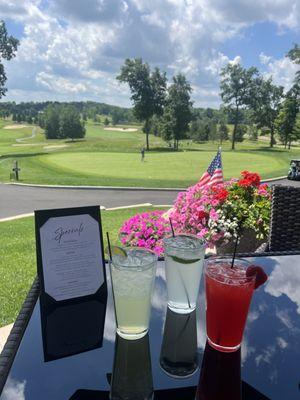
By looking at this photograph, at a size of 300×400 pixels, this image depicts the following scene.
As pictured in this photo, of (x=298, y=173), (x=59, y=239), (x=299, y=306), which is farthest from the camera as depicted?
(x=298, y=173)

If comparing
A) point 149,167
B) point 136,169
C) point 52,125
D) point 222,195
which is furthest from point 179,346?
point 52,125

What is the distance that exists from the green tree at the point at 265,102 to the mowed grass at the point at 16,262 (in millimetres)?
42566

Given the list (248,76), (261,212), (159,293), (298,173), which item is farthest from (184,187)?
(248,76)

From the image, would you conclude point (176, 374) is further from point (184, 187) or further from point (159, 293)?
point (184, 187)

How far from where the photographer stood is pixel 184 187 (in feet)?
46.5

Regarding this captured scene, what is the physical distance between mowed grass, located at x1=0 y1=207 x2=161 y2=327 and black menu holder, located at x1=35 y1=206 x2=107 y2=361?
1.93m

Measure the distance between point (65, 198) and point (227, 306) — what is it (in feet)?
37.9

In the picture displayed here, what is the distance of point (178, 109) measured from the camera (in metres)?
43.7

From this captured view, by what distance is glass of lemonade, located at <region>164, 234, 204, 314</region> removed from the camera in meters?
1.30

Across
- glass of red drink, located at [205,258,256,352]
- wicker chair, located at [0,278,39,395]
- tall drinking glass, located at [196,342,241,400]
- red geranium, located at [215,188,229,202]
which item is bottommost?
wicker chair, located at [0,278,39,395]

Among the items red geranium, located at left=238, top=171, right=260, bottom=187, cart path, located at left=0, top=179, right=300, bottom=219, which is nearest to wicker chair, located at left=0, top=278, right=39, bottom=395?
red geranium, located at left=238, top=171, right=260, bottom=187

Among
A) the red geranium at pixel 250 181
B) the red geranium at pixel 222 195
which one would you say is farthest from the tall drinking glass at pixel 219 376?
the red geranium at pixel 250 181

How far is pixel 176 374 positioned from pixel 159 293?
53 cm

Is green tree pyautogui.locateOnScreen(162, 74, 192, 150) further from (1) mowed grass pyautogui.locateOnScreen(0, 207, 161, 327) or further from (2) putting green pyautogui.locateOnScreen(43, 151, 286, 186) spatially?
(1) mowed grass pyautogui.locateOnScreen(0, 207, 161, 327)
